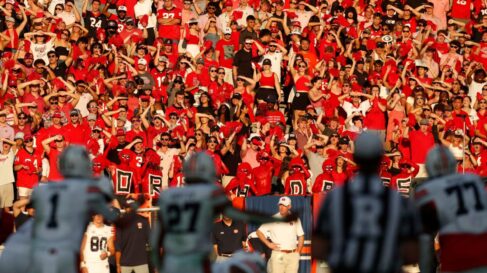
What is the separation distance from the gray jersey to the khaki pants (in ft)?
31.0

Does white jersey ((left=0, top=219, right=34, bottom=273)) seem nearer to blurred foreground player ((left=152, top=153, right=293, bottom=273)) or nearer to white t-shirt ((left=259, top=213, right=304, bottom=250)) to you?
blurred foreground player ((left=152, top=153, right=293, bottom=273))

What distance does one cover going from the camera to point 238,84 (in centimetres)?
2730

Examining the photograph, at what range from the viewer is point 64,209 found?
521 inches

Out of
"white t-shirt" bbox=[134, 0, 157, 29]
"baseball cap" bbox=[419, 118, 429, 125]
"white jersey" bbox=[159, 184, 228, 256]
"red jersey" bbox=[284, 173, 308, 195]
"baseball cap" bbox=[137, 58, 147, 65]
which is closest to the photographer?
"white jersey" bbox=[159, 184, 228, 256]

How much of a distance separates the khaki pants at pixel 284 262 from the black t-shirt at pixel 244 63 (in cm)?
610

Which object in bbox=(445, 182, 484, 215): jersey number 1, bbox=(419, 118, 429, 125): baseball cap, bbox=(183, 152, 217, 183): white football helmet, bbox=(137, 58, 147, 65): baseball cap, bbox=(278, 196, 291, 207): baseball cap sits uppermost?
bbox=(137, 58, 147, 65): baseball cap

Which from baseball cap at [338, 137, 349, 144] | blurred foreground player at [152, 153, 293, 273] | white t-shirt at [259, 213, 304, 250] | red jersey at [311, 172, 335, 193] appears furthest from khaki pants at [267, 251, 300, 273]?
blurred foreground player at [152, 153, 293, 273]

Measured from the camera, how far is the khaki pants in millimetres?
22500

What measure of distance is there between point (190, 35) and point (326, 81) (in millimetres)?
3253

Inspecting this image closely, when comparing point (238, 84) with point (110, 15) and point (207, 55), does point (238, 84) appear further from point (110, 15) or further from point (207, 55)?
point (110, 15)

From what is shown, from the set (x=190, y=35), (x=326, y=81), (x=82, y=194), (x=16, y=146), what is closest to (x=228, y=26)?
(x=190, y=35)

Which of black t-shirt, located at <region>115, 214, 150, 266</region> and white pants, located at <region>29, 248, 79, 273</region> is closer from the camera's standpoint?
white pants, located at <region>29, 248, 79, 273</region>

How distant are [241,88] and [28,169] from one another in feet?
17.4

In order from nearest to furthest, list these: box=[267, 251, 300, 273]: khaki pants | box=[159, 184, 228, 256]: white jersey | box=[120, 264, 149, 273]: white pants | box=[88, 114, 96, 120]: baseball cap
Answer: box=[159, 184, 228, 256]: white jersey → box=[120, 264, 149, 273]: white pants → box=[267, 251, 300, 273]: khaki pants → box=[88, 114, 96, 120]: baseball cap
